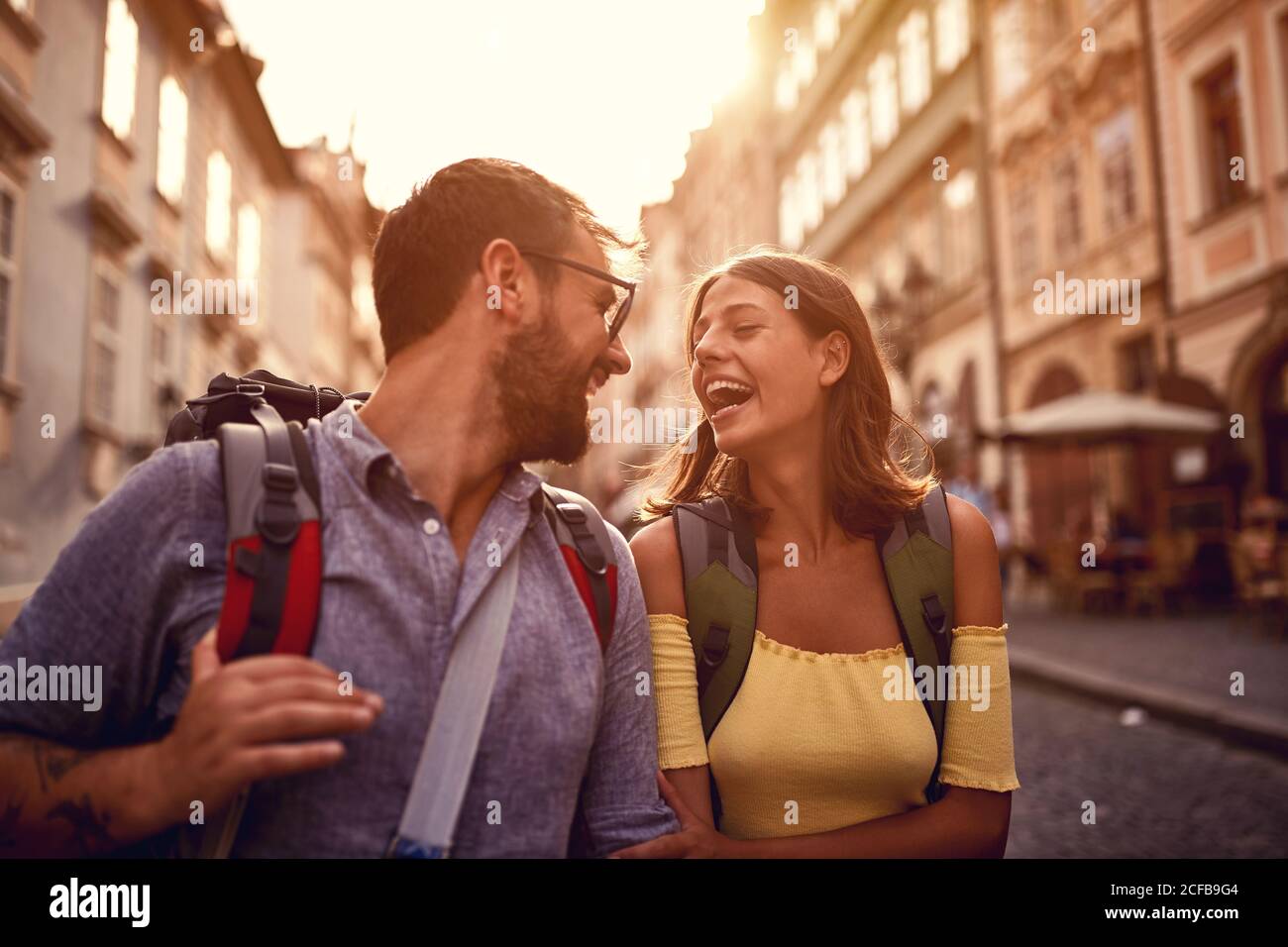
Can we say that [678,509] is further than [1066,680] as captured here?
No

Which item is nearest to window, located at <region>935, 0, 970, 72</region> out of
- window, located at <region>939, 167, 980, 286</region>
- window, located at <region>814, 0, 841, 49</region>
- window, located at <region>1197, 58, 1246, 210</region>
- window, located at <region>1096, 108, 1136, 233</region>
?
window, located at <region>939, 167, 980, 286</region>

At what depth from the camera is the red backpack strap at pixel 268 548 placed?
142 cm

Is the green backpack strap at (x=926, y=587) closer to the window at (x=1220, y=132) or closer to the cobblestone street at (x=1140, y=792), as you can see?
the cobblestone street at (x=1140, y=792)

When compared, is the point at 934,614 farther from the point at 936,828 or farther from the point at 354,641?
the point at 354,641

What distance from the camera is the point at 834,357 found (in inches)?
102

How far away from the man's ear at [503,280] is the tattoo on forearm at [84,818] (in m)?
0.93

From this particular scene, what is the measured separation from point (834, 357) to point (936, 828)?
1.08 metres

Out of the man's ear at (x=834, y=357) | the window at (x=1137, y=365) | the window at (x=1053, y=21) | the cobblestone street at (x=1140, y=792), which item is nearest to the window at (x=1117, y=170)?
the window at (x=1137, y=365)

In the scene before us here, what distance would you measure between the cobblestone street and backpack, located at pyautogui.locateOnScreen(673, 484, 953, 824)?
2.58 m
